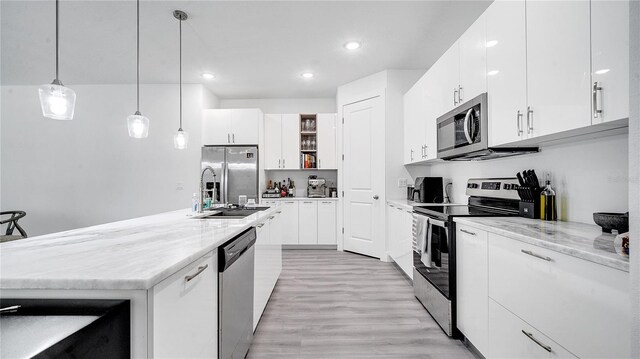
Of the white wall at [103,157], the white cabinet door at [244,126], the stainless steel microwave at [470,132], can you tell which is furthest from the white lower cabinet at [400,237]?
Answer: the white wall at [103,157]

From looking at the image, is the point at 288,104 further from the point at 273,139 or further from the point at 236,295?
the point at 236,295

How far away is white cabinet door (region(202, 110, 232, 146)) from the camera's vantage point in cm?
439

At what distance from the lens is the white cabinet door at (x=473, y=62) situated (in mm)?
1935

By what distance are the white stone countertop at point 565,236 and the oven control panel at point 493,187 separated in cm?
31

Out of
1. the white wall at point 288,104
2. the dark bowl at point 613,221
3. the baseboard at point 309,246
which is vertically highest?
the white wall at point 288,104

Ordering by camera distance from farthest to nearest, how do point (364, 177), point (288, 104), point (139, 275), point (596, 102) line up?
point (288, 104)
point (364, 177)
point (596, 102)
point (139, 275)

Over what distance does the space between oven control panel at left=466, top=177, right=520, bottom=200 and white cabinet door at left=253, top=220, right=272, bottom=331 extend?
1950 millimetres

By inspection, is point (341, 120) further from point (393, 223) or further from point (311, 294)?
point (311, 294)

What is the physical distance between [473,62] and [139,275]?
2.47m

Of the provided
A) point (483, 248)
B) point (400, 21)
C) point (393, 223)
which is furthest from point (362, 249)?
point (400, 21)

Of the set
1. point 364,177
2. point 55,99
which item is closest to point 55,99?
point 55,99

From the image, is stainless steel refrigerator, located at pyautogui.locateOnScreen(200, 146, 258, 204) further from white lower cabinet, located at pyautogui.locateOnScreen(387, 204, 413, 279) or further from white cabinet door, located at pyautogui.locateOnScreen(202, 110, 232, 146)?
white lower cabinet, located at pyautogui.locateOnScreen(387, 204, 413, 279)

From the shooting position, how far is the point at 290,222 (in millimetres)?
4516

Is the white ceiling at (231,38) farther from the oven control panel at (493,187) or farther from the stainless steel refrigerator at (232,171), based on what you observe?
the oven control panel at (493,187)
